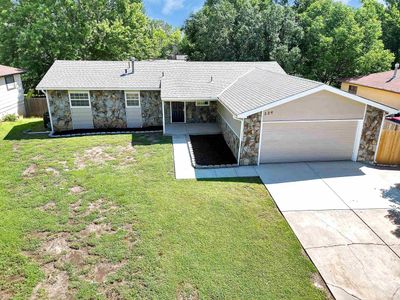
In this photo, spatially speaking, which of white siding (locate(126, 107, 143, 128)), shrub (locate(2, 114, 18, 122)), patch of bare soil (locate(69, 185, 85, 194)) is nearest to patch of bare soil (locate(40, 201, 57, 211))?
patch of bare soil (locate(69, 185, 85, 194))

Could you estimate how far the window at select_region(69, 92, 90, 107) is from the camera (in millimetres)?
16109

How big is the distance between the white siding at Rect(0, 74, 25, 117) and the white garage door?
57.9 feet

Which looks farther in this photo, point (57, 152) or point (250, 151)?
point (57, 152)

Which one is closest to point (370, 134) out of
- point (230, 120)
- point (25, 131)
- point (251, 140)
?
point (251, 140)

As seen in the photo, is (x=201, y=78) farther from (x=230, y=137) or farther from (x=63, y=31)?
(x=63, y=31)

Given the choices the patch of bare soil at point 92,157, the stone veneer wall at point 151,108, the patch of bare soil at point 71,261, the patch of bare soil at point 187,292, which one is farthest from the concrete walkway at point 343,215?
the stone veneer wall at point 151,108

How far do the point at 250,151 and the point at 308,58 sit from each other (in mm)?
19256

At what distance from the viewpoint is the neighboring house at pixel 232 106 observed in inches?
445

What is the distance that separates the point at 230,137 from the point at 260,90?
2614 mm

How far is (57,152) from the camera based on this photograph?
12.9 metres

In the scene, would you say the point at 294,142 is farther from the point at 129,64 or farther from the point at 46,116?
the point at 46,116

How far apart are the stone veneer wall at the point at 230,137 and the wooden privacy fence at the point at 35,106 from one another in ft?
47.1

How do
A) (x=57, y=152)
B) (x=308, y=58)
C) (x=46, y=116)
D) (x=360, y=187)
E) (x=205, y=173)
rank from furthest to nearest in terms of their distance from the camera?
1. (x=308, y=58)
2. (x=46, y=116)
3. (x=57, y=152)
4. (x=205, y=173)
5. (x=360, y=187)

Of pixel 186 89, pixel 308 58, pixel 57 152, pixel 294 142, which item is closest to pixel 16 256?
pixel 57 152
